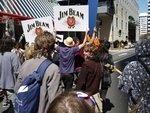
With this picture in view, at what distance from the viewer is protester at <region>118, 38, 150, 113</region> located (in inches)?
110

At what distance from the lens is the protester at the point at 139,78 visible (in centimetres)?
279

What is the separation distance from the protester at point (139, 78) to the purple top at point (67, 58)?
228cm

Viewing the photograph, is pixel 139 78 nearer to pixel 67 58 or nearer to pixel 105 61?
pixel 105 61

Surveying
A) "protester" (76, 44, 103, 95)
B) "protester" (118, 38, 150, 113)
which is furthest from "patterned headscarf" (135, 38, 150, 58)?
"protester" (76, 44, 103, 95)

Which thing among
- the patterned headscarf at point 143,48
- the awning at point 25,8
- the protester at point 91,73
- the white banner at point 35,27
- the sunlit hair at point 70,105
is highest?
the awning at point 25,8

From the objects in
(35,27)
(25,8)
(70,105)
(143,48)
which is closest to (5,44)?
(35,27)

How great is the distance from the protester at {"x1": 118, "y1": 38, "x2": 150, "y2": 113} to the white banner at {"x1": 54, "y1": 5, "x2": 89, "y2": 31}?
124 inches

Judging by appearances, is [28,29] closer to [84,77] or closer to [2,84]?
[2,84]

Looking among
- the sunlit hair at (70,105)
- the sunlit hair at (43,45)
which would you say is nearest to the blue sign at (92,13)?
the sunlit hair at (43,45)

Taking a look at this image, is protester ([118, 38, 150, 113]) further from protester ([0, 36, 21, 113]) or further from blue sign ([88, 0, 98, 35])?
blue sign ([88, 0, 98, 35])

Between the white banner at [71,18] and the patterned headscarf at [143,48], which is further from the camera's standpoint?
the white banner at [71,18]

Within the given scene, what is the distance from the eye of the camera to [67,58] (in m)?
5.35

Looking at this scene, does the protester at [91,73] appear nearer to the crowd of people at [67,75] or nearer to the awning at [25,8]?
the crowd of people at [67,75]

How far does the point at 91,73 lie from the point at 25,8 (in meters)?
13.4
